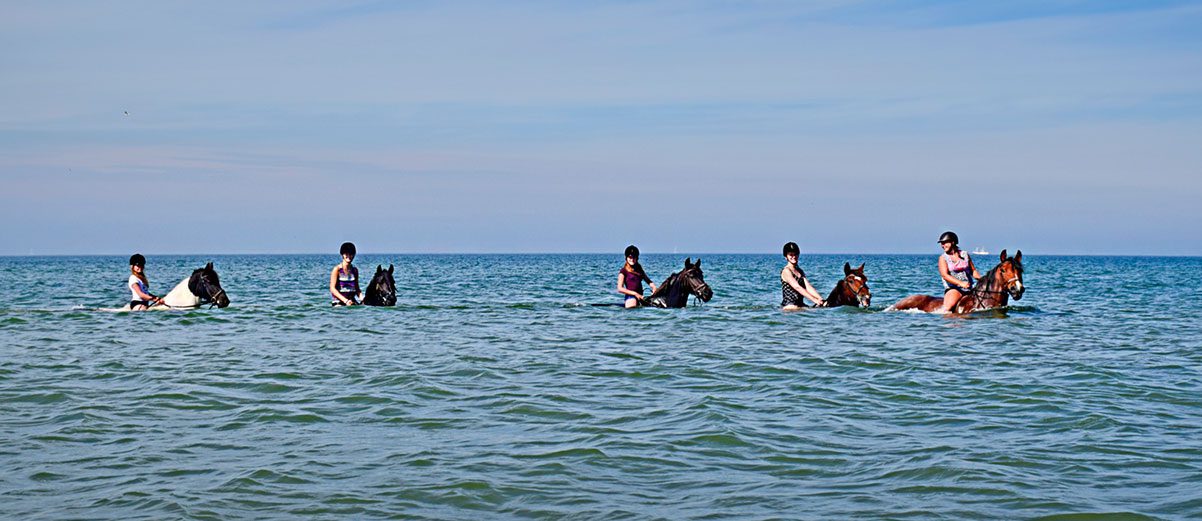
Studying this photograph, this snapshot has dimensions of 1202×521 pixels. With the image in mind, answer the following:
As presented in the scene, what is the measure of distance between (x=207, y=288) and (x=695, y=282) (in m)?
9.14

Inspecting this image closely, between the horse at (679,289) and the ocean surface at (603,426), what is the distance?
418 cm

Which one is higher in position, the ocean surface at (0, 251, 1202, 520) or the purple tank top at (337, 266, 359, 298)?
the purple tank top at (337, 266, 359, 298)

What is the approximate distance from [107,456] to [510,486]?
2969 millimetres

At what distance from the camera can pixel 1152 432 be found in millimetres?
8328

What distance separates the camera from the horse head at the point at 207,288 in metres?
20.4

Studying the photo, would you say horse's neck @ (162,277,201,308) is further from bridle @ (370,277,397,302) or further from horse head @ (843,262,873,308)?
horse head @ (843,262,873,308)

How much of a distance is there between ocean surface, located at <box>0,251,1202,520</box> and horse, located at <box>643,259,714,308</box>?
4178 mm

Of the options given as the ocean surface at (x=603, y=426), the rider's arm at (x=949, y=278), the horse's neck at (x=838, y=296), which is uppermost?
the rider's arm at (x=949, y=278)

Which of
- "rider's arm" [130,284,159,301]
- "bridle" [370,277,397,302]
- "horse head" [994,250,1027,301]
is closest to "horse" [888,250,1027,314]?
"horse head" [994,250,1027,301]

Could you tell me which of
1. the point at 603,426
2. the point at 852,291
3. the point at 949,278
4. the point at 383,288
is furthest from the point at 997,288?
the point at 383,288

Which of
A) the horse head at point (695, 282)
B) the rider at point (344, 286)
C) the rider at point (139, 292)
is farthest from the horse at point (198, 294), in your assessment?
the horse head at point (695, 282)

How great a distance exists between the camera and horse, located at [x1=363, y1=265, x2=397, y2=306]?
2170 cm

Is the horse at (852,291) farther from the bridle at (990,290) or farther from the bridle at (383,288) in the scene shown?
the bridle at (383,288)

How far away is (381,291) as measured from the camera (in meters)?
21.8
